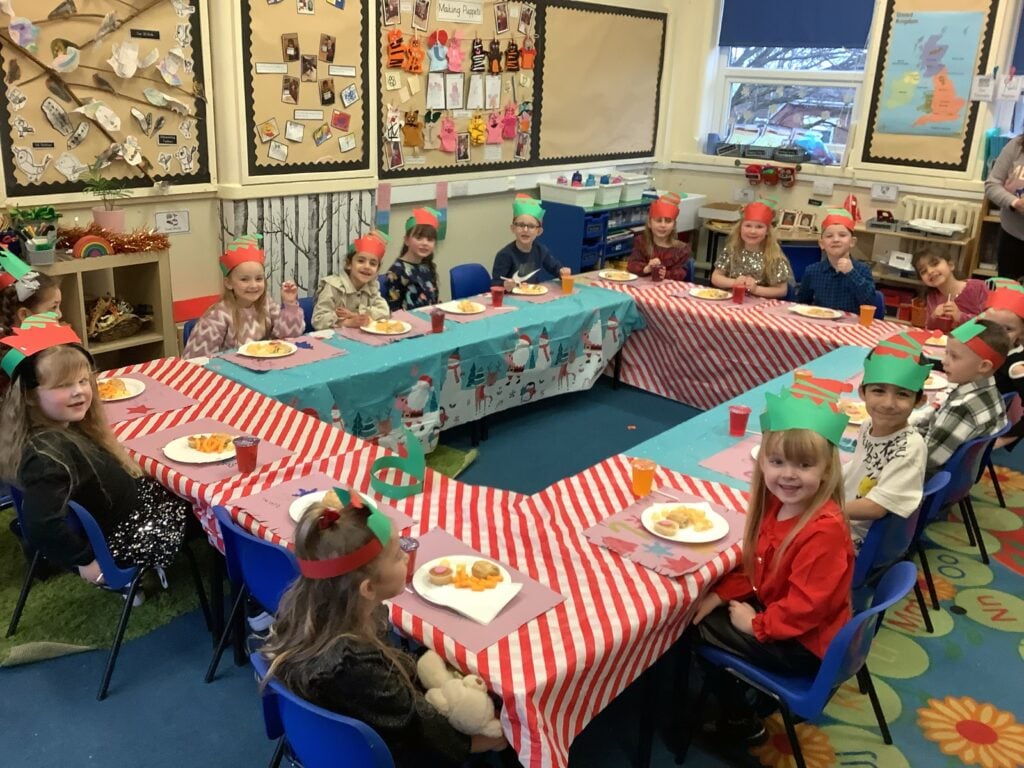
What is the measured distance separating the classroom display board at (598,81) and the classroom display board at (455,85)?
0.70ft

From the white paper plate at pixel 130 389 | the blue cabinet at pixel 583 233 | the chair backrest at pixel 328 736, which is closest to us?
the chair backrest at pixel 328 736

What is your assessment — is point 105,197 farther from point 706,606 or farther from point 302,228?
point 706,606

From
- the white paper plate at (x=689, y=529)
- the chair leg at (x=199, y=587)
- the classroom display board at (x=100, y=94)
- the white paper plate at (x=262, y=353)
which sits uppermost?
the classroom display board at (x=100, y=94)

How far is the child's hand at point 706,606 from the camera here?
94.0 inches

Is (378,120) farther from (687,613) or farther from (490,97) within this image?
(687,613)

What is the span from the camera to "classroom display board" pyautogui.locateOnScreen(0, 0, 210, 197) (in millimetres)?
4414

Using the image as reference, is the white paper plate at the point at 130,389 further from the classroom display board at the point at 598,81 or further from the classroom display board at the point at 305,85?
the classroom display board at the point at 598,81

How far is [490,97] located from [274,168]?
2058mm

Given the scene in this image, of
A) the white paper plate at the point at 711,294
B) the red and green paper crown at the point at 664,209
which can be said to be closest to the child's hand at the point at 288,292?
the white paper plate at the point at 711,294

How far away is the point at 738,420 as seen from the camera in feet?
10.5

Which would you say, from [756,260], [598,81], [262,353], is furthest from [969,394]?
[598,81]

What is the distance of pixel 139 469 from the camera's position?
2.81m

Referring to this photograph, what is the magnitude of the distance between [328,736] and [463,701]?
0.96ft

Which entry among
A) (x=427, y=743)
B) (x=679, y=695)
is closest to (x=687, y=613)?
(x=679, y=695)
